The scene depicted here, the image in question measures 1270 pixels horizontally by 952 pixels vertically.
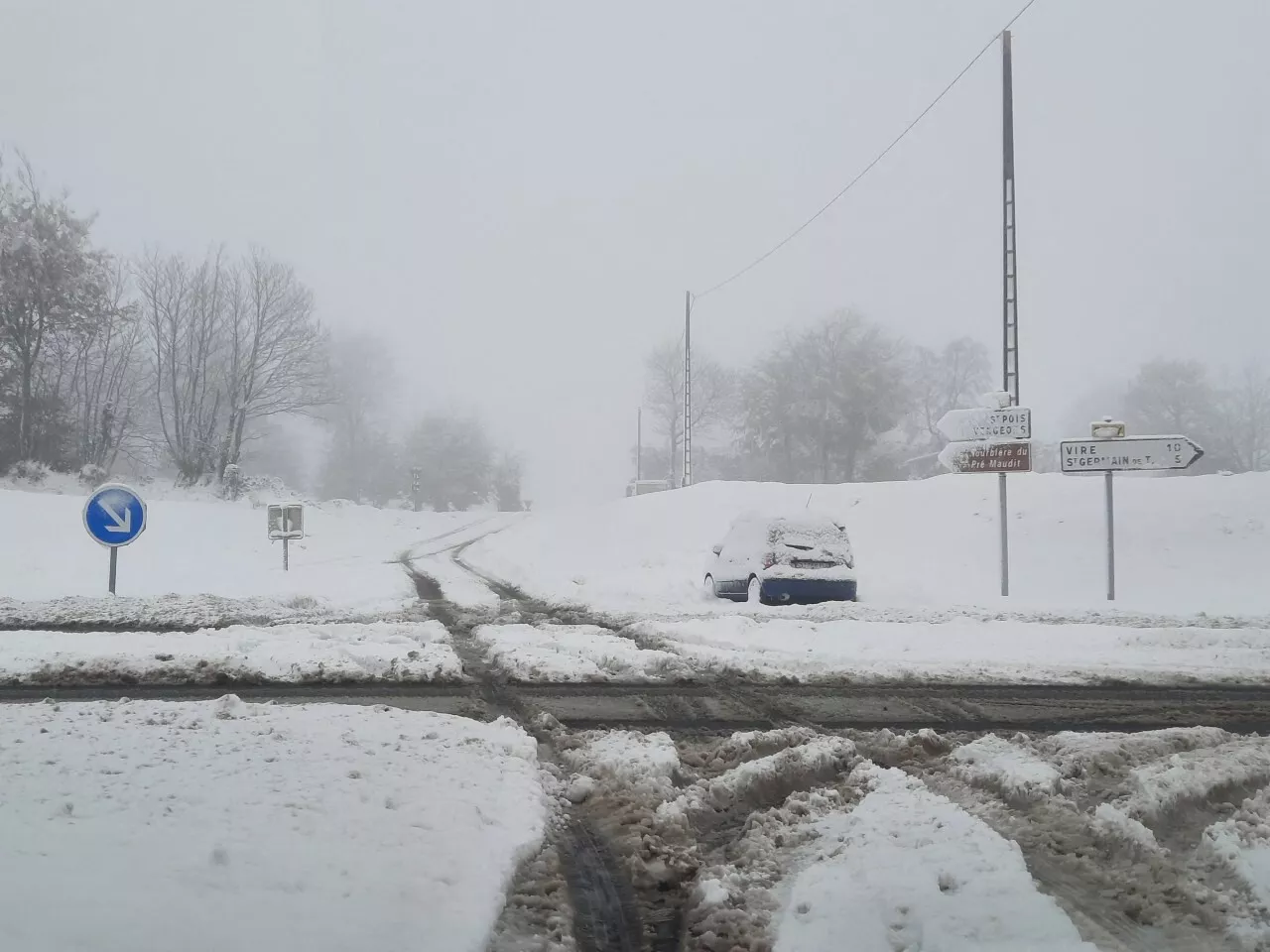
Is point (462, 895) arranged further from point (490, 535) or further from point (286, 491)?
point (286, 491)

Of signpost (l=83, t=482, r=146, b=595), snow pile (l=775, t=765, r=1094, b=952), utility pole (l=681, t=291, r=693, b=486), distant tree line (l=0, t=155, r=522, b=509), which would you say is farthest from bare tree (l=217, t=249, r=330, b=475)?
snow pile (l=775, t=765, r=1094, b=952)

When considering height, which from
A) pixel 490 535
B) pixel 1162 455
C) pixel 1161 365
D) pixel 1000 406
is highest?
pixel 1161 365

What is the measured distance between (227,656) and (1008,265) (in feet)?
45.8

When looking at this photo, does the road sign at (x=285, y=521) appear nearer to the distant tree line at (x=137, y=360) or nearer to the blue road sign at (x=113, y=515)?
the blue road sign at (x=113, y=515)

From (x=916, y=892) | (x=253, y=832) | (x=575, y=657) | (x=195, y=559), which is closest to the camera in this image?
(x=916, y=892)

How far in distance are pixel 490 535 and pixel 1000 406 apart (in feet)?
87.3

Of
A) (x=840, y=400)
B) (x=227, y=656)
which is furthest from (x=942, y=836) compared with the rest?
(x=840, y=400)

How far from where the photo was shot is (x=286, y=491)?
43.2 meters

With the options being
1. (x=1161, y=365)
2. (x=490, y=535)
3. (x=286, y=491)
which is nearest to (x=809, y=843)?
(x=490, y=535)

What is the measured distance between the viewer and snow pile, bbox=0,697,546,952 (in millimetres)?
2467

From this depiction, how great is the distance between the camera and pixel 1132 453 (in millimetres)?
13930

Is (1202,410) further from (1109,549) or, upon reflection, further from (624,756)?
(624,756)

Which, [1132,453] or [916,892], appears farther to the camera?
[1132,453]

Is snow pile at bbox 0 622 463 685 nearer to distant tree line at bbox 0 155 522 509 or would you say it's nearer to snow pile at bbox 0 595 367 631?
snow pile at bbox 0 595 367 631
